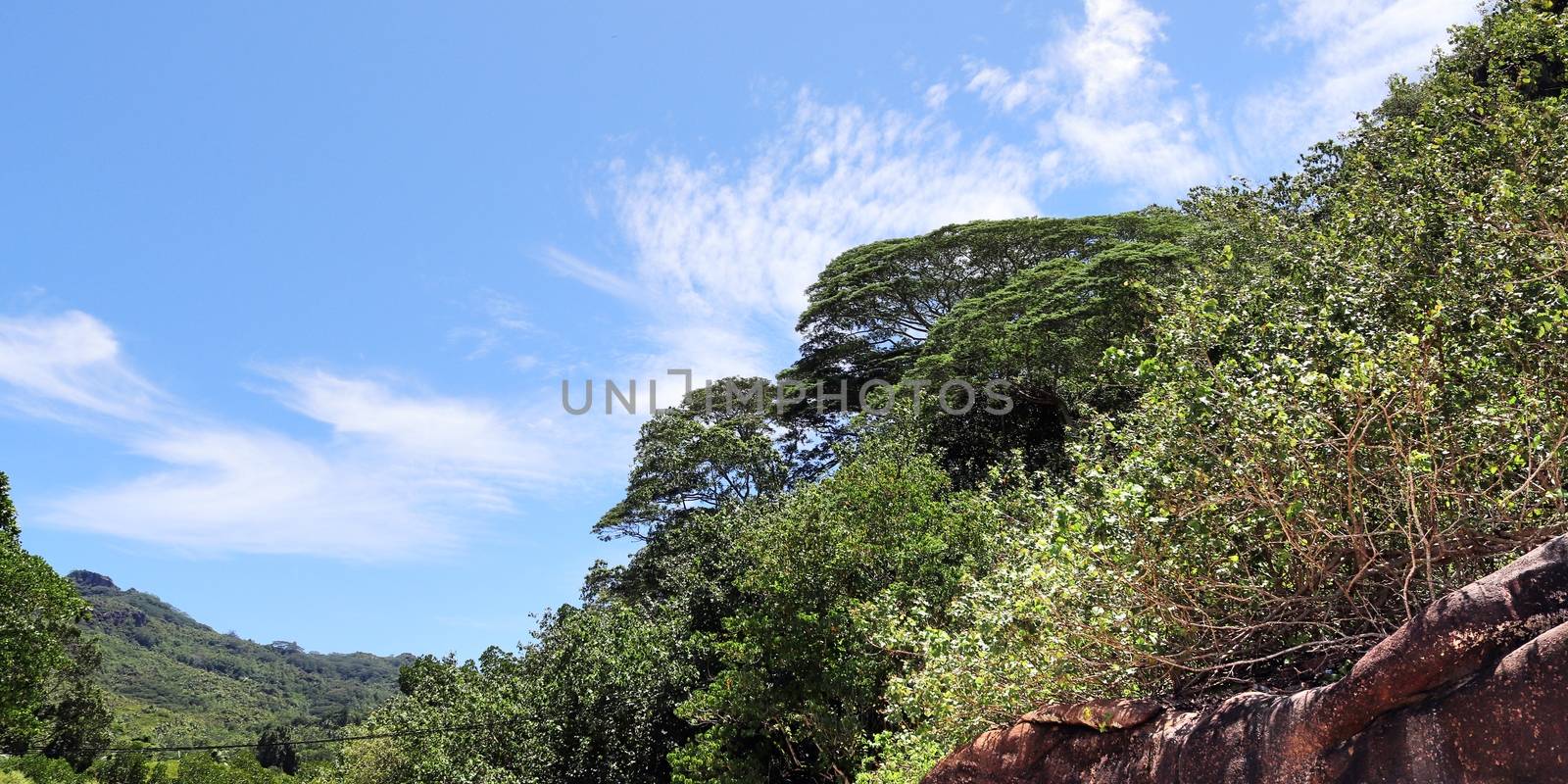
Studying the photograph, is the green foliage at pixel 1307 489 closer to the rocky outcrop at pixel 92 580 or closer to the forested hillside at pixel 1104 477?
the forested hillside at pixel 1104 477

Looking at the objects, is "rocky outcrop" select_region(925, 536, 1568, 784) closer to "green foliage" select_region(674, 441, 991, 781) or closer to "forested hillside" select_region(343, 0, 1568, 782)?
"forested hillside" select_region(343, 0, 1568, 782)

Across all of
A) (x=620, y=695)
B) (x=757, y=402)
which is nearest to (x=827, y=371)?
(x=757, y=402)

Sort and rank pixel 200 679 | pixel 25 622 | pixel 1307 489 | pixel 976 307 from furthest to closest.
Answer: pixel 200 679 < pixel 976 307 < pixel 25 622 < pixel 1307 489

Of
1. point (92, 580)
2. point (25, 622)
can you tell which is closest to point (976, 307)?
point (25, 622)

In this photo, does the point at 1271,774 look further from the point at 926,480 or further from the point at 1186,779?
the point at 926,480

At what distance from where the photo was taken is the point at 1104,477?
24.4 feet

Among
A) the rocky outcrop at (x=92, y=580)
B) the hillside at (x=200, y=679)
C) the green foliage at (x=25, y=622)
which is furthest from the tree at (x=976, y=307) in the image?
the rocky outcrop at (x=92, y=580)

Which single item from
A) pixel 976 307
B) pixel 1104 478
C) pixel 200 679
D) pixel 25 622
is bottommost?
pixel 200 679

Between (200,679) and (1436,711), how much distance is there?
146m

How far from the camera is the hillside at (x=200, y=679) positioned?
8693 centimetres

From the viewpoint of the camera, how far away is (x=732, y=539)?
21.3 metres

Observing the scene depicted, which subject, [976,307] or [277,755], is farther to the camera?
[277,755]

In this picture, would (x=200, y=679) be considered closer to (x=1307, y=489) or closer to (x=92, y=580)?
(x=92, y=580)

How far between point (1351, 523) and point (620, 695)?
16467 millimetres
